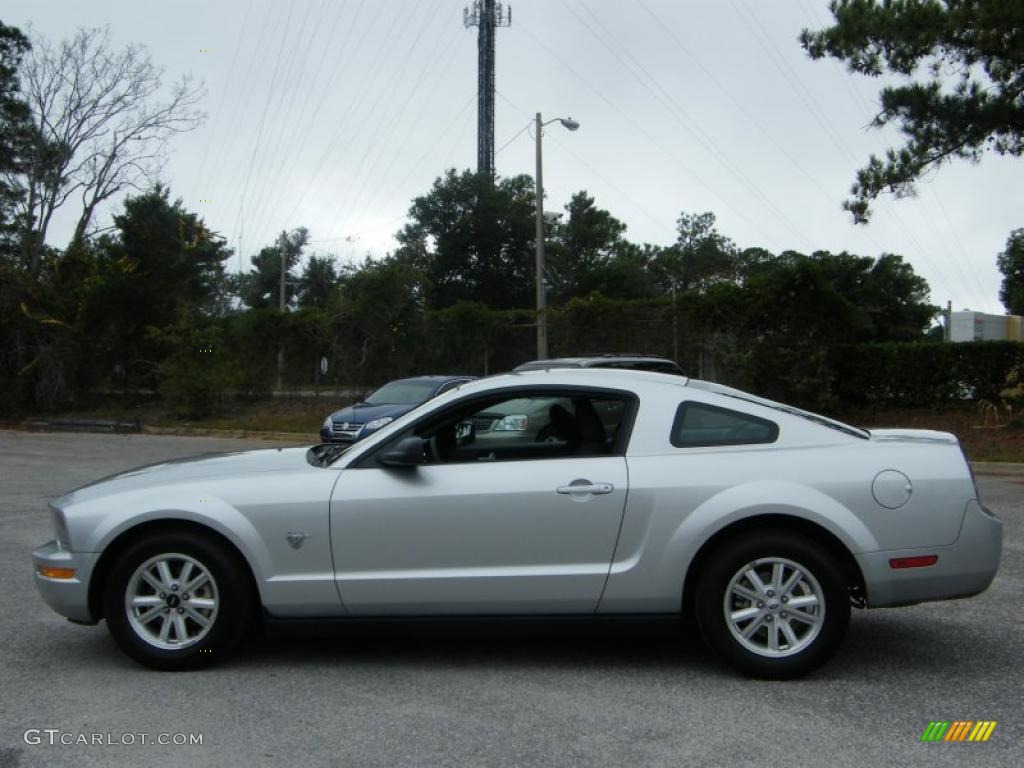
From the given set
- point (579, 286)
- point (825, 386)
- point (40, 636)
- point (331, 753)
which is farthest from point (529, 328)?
point (579, 286)

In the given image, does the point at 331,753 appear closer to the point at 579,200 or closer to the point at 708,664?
the point at 708,664

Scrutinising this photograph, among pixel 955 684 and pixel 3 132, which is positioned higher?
pixel 3 132

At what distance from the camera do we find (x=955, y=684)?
4531mm

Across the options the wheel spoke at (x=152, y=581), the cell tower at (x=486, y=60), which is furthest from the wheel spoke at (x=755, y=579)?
the cell tower at (x=486, y=60)

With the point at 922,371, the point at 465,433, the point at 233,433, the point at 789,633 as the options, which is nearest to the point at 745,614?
the point at 789,633

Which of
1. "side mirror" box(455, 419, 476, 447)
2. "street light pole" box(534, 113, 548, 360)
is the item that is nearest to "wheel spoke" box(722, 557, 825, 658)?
"side mirror" box(455, 419, 476, 447)

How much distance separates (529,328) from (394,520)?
61.3 ft

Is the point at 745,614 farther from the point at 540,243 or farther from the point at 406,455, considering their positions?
the point at 540,243

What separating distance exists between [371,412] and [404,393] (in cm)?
109

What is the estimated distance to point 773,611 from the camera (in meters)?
4.50

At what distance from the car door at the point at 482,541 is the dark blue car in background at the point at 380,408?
382 inches

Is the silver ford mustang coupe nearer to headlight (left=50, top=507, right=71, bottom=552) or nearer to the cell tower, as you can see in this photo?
headlight (left=50, top=507, right=71, bottom=552)

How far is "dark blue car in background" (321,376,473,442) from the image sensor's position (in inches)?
593

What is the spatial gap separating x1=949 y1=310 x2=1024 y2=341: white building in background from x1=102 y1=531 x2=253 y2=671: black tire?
25765mm
